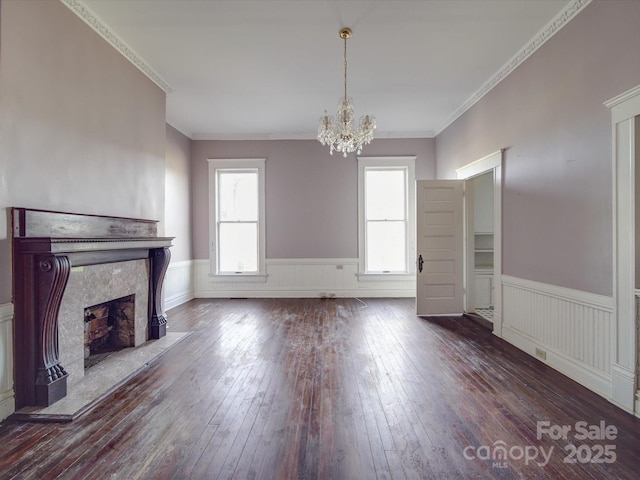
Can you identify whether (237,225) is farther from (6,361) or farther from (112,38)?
(6,361)

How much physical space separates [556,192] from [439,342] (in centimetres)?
197

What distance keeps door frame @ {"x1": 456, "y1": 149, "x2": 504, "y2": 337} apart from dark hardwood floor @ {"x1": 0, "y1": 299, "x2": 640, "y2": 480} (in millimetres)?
693

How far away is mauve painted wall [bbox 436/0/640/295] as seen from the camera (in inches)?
89.6

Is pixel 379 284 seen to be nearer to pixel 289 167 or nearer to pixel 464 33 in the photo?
pixel 289 167

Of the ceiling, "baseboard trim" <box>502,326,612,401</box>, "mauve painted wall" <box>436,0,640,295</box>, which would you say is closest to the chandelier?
the ceiling

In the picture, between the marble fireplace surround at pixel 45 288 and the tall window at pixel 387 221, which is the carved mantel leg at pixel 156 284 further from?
the tall window at pixel 387 221

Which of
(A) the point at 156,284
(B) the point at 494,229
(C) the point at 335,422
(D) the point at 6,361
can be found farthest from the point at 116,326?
(B) the point at 494,229

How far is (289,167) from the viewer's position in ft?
19.3

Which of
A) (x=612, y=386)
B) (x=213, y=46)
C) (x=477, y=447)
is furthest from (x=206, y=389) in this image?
(x=213, y=46)

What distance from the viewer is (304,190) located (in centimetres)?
588

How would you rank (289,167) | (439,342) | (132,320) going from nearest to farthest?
(132,320)
(439,342)
(289,167)

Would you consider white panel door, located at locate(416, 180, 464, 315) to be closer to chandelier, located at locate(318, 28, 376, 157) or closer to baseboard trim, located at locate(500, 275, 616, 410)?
baseboard trim, located at locate(500, 275, 616, 410)

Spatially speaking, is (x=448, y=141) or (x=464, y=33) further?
(x=448, y=141)

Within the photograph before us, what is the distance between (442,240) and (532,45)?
259 centimetres
